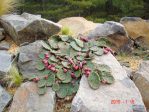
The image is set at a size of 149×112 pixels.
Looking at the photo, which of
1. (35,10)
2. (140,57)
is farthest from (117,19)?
(140,57)

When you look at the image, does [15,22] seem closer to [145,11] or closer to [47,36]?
[47,36]

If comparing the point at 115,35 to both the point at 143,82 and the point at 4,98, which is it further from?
the point at 4,98

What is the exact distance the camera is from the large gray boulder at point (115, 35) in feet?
22.3

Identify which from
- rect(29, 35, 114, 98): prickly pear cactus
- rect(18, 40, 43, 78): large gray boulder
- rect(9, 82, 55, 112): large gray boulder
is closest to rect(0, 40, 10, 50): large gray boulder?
rect(18, 40, 43, 78): large gray boulder

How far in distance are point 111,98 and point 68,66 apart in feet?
2.97

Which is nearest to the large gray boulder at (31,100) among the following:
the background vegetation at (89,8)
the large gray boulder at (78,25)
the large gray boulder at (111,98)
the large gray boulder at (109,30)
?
the large gray boulder at (111,98)

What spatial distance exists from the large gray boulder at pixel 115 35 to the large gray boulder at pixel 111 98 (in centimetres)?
136

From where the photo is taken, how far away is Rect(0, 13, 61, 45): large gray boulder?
256 inches

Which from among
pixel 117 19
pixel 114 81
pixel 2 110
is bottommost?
pixel 117 19

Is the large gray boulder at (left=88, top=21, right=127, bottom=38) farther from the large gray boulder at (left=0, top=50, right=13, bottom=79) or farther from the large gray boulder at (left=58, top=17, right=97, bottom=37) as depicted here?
the large gray boulder at (left=0, top=50, right=13, bottom=79)

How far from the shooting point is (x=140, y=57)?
22.7ft

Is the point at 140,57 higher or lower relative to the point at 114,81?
lower

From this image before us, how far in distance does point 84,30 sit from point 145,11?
3.38 meters

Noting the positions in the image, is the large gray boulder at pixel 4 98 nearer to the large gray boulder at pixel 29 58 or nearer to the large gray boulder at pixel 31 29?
the large gray boulder at pixel 29 58
